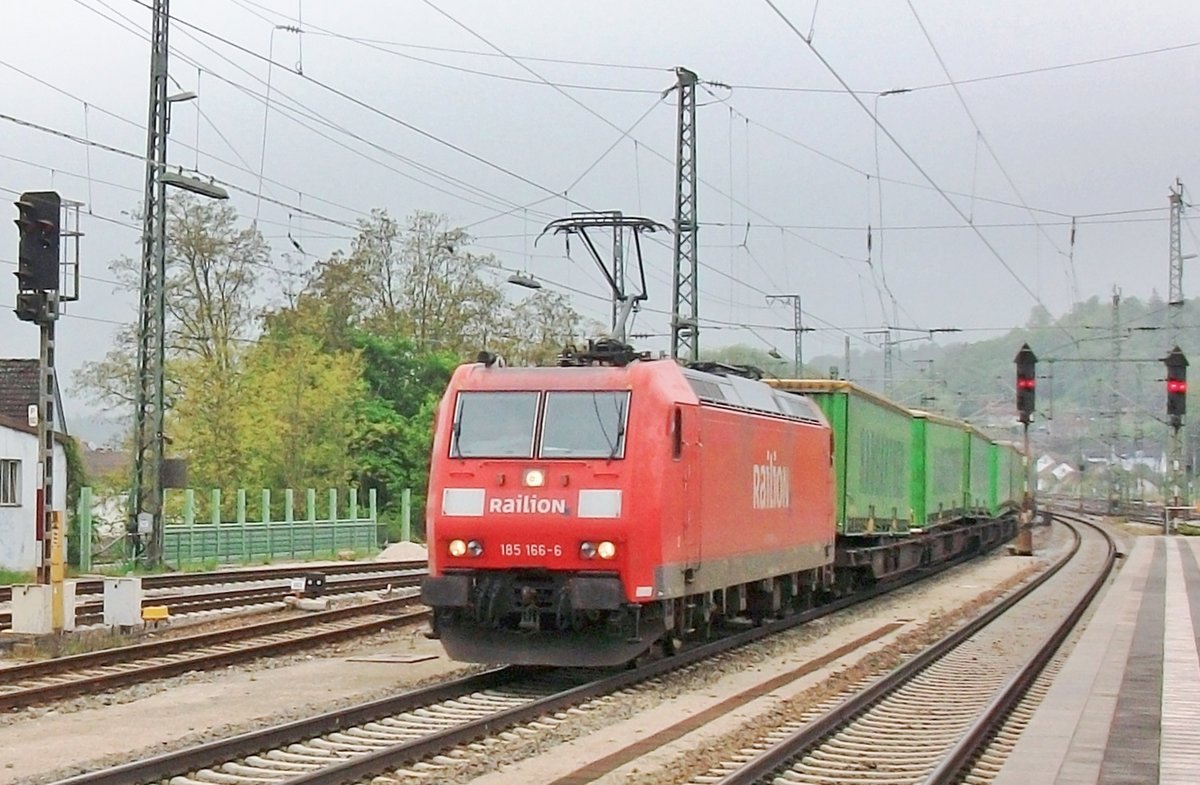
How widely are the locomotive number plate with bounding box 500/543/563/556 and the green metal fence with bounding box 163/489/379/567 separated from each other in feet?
69.1

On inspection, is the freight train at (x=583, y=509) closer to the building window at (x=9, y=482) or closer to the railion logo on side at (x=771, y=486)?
the railion logo on side at (x=771, y=486)

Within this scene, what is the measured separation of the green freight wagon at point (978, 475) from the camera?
38.7 m

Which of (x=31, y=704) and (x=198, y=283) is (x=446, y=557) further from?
(x=198, y=283)

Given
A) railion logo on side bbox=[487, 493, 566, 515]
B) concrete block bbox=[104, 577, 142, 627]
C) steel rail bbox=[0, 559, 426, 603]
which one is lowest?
steel rail bbox=[0, 559, 426, 603]

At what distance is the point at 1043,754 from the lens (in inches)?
407

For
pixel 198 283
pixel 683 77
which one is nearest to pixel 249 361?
pixel 198 283

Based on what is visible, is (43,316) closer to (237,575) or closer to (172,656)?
(172,656)

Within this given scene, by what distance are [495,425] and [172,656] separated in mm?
4593

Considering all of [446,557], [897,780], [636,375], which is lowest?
[897,780]

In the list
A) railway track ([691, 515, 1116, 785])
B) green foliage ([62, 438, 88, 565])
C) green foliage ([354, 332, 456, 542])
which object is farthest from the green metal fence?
railway track ([691, 515, 1116, 785])

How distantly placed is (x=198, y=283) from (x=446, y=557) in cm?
4101

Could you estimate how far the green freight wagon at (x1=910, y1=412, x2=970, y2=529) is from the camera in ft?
99.6

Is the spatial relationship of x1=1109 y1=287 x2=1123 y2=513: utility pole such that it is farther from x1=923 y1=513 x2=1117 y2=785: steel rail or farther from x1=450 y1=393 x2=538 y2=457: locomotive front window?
x1=450 y1=393 x2=538 y2=457: locomotive front window

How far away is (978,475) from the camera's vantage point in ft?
133
